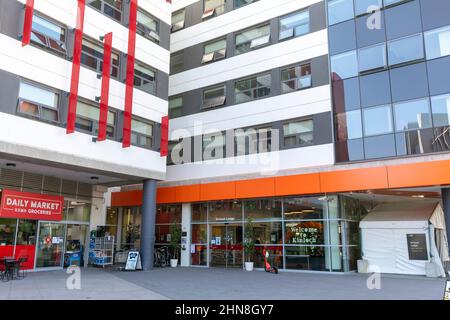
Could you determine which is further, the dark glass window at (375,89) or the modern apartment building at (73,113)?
the dark glass window at (375,89)

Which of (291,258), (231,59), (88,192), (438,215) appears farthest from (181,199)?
(438,215)

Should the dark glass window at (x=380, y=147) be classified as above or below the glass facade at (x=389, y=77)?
below

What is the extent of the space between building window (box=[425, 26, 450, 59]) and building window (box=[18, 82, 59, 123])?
14656mm

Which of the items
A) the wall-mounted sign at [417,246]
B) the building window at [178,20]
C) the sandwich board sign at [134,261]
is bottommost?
the sandwich board sign at [134,261]

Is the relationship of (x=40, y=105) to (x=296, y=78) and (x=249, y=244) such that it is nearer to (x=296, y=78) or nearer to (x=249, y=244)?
(x=249, y=244)

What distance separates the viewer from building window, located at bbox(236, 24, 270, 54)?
20656 millimetres

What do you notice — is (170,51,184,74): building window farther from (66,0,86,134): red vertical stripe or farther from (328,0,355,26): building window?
(328,0,355,26): building window

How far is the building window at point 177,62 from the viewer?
23812mm

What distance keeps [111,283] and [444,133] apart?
13138mm

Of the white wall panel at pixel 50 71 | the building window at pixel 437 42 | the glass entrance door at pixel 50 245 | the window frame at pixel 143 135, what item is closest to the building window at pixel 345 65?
the building window at pixel 437 42

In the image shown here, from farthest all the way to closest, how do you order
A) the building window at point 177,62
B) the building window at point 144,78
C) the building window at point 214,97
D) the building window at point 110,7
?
1. the building window at point 177,62
2. the building window at point 214,97
3. the building window at point 144,78
4. the building window at point 110,7

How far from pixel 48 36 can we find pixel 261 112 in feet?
32.5

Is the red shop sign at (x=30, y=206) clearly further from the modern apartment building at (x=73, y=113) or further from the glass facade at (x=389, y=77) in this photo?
the glass facade at (x=389, y=77)

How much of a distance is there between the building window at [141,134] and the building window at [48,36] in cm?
445
